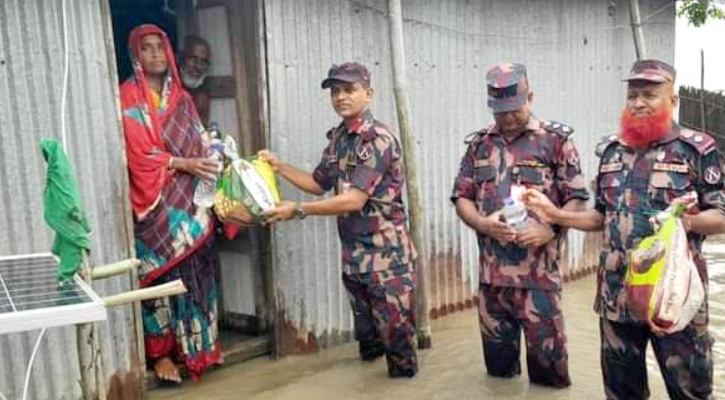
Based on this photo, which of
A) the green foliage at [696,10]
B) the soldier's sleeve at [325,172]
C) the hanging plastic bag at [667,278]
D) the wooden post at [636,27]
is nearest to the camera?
the hanging plastic bag at [667,278]

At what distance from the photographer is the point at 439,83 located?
222 inches

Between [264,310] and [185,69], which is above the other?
[185,69]

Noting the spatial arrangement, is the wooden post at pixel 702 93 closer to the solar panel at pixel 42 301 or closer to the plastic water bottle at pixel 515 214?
the plastic water bottle at pixel 515 214

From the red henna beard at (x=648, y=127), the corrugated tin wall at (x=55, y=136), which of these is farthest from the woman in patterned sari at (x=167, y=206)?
the red henna beard at (x=648, y=127)

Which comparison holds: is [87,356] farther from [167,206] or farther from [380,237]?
[380,237]

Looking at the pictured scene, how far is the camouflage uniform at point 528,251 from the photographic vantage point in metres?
3.86

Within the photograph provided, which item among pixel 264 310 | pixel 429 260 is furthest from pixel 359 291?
pixel 429 260

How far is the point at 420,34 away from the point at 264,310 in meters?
2.44

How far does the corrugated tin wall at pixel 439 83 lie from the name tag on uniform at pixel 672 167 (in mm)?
2364

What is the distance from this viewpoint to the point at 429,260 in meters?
5.66

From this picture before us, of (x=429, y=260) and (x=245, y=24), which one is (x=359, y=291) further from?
(x=245, y=24)

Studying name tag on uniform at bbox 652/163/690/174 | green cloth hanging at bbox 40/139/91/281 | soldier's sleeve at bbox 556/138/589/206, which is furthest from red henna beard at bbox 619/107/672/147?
green cloth hanging at bbox 40/139/91/281

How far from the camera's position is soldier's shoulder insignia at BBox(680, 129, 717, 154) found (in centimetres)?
308

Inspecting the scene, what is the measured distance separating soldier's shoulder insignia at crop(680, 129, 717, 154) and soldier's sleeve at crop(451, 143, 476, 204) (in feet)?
4.17
